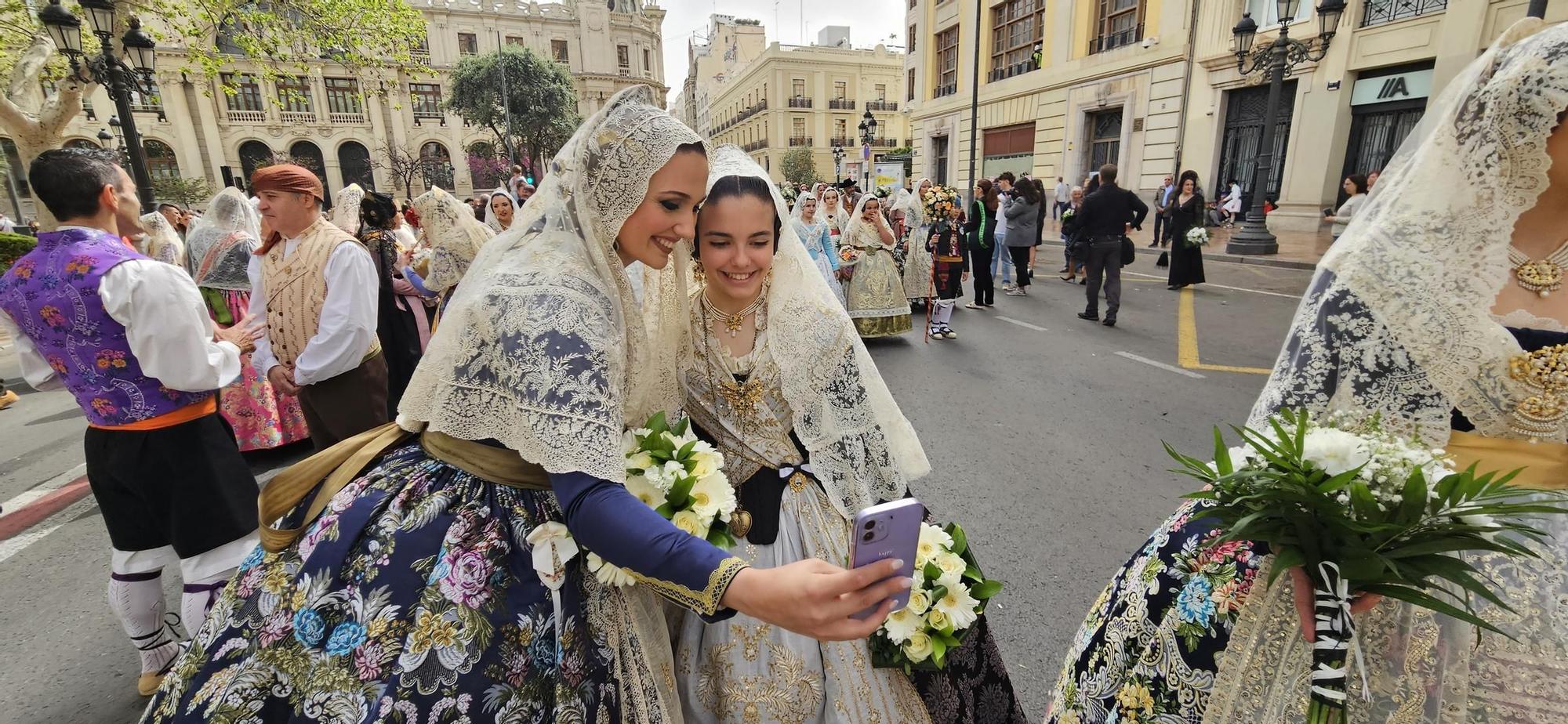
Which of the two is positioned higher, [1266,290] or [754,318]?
[754,318]

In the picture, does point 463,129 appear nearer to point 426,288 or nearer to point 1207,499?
point 426,288

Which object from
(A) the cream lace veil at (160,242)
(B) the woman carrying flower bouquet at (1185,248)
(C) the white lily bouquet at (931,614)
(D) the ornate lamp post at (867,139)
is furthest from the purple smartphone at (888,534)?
(D) the ornate lamp post at (867,139)

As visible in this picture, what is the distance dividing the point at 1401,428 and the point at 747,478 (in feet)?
4.84

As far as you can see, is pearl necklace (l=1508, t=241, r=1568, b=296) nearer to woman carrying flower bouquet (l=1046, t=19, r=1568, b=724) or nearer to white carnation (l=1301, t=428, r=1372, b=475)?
woman carrying flower bouquet (l=1046, t=19, r=1568, b=724)

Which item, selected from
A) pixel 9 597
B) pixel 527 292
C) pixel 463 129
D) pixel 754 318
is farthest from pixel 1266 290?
pixel 463 129

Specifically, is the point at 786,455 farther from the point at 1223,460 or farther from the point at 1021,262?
the point at 1021,262

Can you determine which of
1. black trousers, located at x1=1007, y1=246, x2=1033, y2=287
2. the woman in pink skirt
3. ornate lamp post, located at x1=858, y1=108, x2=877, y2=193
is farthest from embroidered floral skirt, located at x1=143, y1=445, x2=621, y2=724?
ornate lamp post, located at x1=858, y1=108, x2=877, y2=193

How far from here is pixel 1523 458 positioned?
4.34 feet

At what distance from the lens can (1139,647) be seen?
1487 millimetres

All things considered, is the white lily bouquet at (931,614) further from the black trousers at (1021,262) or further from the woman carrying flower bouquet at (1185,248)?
the woman carrying flower bouquet at (1185,248)

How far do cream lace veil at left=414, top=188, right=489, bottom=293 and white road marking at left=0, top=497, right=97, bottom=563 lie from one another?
8.24 feet

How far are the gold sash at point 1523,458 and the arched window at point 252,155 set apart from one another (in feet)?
178

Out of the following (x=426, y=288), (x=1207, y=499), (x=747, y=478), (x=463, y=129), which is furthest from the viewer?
(x=463, y=129)

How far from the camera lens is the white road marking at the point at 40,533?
3707 mm
